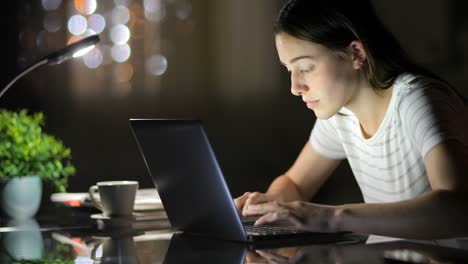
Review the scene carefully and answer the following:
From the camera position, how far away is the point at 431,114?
144cm

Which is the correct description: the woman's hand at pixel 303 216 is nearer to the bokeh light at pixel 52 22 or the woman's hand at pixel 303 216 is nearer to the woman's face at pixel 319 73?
the woman's face at pixel 319 73

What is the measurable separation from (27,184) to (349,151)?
87 cm

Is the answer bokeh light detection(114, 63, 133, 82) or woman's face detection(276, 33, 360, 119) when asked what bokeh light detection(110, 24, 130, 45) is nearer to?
bokeh light detection(114, 63, 133, 82)

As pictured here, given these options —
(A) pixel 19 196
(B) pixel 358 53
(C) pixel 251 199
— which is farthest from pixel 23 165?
(B) pixel 358 53

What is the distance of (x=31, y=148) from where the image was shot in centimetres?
186

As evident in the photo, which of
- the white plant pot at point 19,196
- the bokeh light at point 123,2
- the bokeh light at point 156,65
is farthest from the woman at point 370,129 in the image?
the bokeh light at point 123,2

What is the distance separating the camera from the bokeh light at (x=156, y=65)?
3076 mm

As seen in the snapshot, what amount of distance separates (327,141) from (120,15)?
1.37 meters

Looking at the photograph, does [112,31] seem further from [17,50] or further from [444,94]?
[444,94]

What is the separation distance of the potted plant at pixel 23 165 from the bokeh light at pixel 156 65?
1.18 meters

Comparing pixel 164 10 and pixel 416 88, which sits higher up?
pixel 164 10

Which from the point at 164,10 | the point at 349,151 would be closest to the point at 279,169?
the point at 164,10

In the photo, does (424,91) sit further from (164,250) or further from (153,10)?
(153,10)

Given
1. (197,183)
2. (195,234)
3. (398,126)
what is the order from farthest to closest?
→ (398,126)
(195,234)
(197,183)
